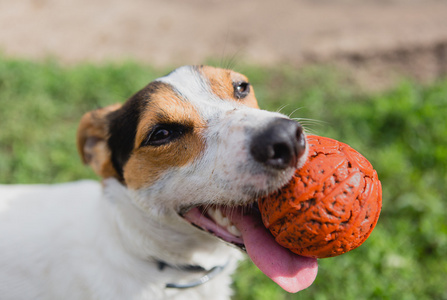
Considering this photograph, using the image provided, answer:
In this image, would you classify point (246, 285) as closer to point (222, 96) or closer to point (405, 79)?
point (222, 96)

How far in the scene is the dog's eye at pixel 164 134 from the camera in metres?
2.42

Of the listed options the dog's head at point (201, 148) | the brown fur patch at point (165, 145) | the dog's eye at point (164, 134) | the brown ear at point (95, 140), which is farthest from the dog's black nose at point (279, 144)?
the brown ear at point (95, 140)

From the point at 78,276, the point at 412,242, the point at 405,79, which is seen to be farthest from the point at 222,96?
the point at 405,79

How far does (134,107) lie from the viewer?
104 inches

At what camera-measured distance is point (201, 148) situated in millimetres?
2303

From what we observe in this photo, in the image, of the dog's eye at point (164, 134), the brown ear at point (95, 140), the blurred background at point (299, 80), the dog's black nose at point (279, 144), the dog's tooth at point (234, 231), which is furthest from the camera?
the blurred background at point (299, 80)

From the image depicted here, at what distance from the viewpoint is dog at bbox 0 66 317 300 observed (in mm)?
2146

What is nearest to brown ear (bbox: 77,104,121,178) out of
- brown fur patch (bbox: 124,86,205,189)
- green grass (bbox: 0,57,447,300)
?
brown fur patch (bbox: 124,86,205,189)

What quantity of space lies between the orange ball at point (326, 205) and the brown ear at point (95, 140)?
1445mm

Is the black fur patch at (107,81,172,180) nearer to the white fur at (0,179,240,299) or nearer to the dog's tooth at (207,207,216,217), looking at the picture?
the white fur at (0,179,240,299)

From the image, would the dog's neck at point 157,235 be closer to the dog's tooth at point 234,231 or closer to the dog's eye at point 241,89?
the dog's tooth at point 234,231

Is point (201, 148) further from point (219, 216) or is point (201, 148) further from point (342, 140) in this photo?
point (342, 140)

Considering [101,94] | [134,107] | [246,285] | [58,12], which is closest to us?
[134,107]

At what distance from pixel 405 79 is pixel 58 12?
6.28 m
